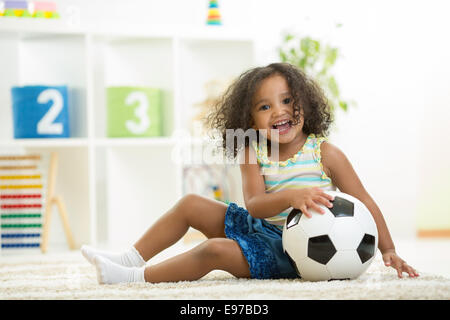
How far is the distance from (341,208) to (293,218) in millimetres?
119

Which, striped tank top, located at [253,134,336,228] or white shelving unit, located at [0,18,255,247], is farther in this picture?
white shelving unit, located at [0,18,255,247]

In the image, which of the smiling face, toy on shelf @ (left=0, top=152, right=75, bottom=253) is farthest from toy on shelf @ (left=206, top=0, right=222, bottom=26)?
the smiling face

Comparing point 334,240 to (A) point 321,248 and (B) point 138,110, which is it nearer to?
(A) point 321,248

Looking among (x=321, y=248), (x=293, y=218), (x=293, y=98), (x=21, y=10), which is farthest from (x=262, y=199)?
(x=21, y=10)

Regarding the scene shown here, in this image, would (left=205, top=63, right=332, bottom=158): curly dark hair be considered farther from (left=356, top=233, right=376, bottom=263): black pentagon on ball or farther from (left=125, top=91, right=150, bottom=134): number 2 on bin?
(left=125, top=91, right=150, bottom=134): number 2 on bin

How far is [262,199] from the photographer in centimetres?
169

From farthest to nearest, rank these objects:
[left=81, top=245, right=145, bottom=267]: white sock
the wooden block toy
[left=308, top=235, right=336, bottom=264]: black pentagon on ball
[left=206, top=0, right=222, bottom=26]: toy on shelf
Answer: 1. [left=206, top=0, right=222, bottom=26]: toy on shelf
2. the wooden block toy
3. [left=81, top=245, right=145, bottom=267]: white sock
4. [left=308, top=235, right=336, bottom=264]: black pentagon on ball

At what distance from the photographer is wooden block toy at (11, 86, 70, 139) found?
9.53 feet

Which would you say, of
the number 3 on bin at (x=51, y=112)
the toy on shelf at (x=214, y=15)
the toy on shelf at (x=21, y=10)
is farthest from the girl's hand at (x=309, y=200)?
the toy on shelf at (x=21, y=10)

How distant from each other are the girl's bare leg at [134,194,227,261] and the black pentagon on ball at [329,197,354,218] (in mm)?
379

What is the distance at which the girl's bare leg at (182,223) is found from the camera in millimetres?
1806

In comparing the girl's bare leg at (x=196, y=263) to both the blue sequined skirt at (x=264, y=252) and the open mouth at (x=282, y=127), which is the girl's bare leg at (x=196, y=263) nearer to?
the blue sequined skirt at (x=264, y=252)

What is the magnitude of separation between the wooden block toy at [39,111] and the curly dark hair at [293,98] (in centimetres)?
119
